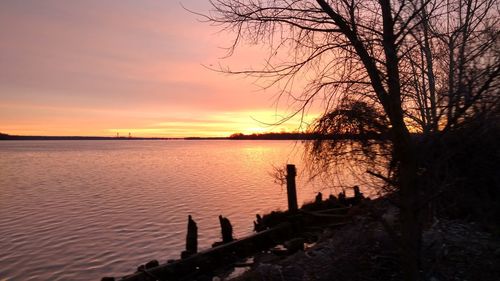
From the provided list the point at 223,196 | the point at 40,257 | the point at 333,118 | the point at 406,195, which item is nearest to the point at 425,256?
the point at 406,195

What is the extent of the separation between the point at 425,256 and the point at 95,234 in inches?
696

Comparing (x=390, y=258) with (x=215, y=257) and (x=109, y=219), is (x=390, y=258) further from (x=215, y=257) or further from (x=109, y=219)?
(x=109, y=219)

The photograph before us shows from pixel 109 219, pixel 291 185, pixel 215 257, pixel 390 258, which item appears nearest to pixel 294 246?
pixel 215 257

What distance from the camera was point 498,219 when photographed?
9227 millimetres

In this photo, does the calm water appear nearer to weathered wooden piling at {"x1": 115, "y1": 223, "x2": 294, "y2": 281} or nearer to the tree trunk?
the tree trunk

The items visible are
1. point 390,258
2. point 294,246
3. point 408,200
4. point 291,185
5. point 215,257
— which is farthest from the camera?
point 291,185

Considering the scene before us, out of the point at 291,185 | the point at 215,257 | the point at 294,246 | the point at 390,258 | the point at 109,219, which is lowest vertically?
the point at 109,219

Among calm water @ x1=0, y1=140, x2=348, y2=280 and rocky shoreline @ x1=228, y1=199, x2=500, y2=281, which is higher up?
rocky shoreline @ x1=228, y1=199, x2=500, y2=281

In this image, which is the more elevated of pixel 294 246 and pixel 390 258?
pixel 390 258

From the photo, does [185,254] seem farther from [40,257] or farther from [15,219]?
[15,219]

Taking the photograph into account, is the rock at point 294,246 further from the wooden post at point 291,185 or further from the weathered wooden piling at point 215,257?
the wooden post at point 291,185

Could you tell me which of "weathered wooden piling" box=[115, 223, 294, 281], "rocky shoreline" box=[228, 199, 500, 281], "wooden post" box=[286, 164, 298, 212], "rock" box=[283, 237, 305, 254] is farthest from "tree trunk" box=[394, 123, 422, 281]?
"wooden post" box=[286, 164, 298, 212]

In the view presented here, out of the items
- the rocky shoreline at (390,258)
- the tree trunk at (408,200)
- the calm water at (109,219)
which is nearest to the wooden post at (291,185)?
the calm water at (109,219)

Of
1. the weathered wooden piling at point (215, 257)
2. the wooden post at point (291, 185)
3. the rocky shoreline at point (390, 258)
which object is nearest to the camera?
the rocky shoreline at point (390, 258)
